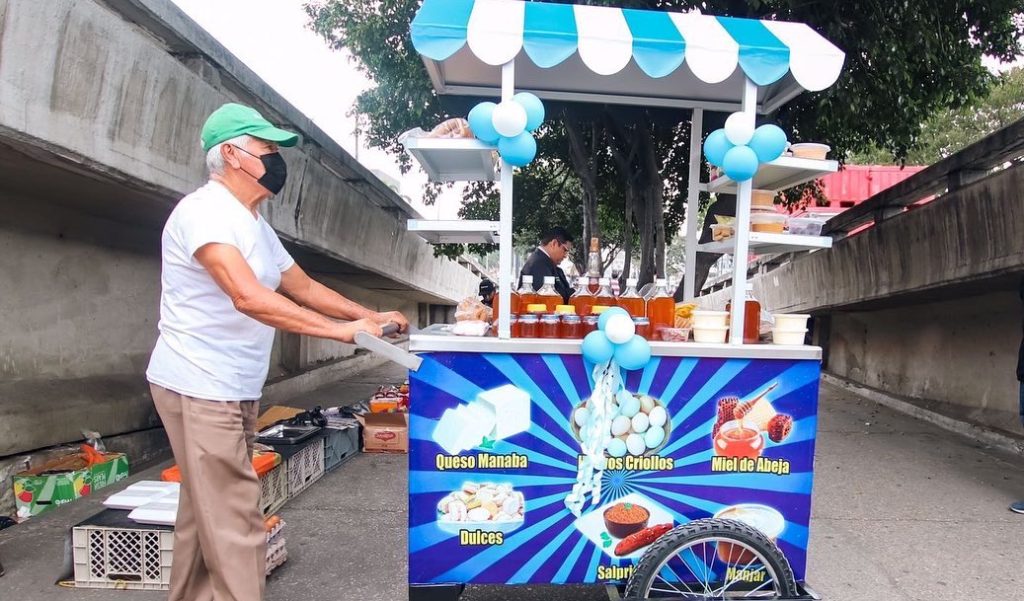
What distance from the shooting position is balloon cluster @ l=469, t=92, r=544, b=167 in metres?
2.52

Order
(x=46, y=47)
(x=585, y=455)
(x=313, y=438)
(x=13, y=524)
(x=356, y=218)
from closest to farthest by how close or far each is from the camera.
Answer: (x=585, y=455) → (x=46, y=47) → (x=13, y=524) → (x=313, y=438) → (x=356, y=218)

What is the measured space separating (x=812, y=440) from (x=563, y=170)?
10344mm

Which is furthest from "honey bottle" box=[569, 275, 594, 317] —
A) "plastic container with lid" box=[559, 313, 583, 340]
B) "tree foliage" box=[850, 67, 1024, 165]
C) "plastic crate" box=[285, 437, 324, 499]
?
"tree foliage" box=[850, 67, 1024, 165]

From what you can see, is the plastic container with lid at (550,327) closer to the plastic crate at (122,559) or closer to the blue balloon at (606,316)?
the blue balloon at (606,316)

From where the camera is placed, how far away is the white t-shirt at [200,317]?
2268 mm

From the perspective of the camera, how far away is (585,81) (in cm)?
349

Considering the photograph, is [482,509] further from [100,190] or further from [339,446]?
[100,190]

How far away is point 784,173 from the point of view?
3.22 m

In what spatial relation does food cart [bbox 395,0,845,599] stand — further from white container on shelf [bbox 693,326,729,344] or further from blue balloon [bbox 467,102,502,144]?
white container on shelf [bbox 693,326,729,344]

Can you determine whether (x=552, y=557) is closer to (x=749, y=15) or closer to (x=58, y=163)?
(x=58, y=163)

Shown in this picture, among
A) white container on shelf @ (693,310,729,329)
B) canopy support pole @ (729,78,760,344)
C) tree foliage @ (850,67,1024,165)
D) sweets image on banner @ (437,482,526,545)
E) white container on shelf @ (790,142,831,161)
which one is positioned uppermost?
tree foliage @ (850,67,1024,165)

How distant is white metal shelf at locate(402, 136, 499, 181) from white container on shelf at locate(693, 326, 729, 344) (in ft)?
4.22

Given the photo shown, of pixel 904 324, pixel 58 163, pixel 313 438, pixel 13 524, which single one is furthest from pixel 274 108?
pixel 904 324

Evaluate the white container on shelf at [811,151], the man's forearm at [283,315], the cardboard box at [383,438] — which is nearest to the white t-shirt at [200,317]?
the man's forearm at [283,315]
